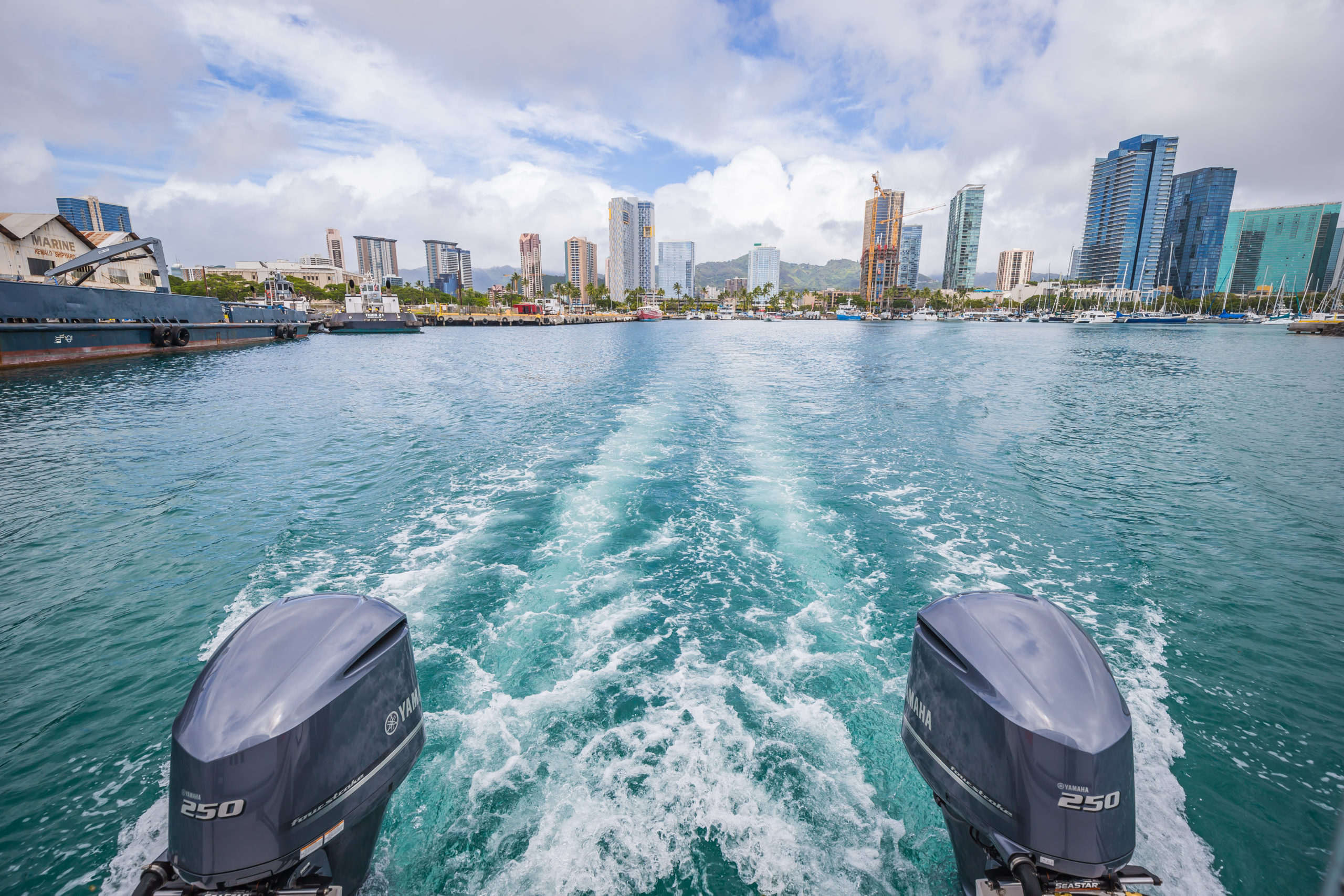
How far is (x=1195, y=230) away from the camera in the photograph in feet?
546

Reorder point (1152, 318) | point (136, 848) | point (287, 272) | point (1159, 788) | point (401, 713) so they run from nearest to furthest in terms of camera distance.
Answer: point (401, 713) < point (136, 848) < point (1159, 788) < point (1152, 318) < point (287, 272)

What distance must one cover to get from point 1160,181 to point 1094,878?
236632 millimetres

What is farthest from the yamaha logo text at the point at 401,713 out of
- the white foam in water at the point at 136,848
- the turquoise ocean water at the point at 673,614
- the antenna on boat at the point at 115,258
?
the antenna on boat at the point at 115,258

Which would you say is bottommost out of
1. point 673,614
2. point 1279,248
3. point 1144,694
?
point 1144,694

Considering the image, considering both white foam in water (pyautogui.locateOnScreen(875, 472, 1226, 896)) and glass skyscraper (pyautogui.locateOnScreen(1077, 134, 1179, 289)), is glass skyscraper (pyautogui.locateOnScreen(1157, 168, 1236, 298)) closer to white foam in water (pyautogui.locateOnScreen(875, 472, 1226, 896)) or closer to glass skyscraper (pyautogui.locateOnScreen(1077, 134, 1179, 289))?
glass skyscraper (pyautogui.locateOnScreen(1077, 134, 1179, 289))

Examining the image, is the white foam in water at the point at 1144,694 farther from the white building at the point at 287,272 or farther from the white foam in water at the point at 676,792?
the white building at the point at 287,272

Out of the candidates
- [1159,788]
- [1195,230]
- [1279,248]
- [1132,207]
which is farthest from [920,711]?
[1279,248]

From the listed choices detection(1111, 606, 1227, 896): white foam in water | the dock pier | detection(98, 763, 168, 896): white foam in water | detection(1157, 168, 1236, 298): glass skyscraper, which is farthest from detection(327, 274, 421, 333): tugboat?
detection(1157, 168, 1236, 298): glass skyscraper

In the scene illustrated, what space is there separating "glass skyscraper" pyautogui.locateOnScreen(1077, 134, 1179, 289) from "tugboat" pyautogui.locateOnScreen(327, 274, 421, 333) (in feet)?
643

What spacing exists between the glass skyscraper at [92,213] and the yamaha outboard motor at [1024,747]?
233825 mm

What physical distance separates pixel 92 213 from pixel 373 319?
172817mm

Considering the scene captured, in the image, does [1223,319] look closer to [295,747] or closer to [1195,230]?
[1195,230]

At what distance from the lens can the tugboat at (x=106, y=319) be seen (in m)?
26.0

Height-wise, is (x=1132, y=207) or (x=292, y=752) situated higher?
(x=1132, y=207)
